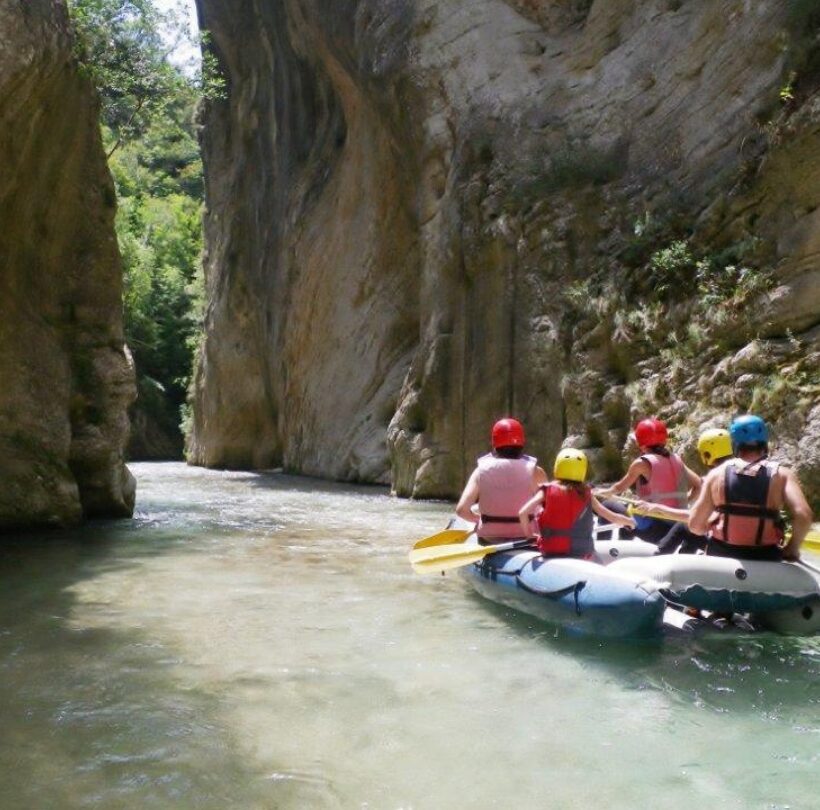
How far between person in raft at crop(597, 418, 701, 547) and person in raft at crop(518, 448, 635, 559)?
4.08ft

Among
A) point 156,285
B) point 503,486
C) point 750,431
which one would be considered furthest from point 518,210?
point 156,285

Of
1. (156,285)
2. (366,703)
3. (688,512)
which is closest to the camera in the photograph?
(366,703)

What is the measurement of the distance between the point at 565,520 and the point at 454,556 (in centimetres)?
90

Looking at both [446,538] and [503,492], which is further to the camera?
[446,538]

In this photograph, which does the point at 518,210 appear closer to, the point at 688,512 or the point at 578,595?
the point at 688,512

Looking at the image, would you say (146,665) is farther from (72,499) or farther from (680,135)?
(680,135)

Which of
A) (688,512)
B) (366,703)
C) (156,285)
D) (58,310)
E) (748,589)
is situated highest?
(156,285)

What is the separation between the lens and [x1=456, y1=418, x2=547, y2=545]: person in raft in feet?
21.8

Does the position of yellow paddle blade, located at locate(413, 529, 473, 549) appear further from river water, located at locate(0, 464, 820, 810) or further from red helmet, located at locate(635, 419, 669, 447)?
red helmet, located at locate(635, 419, 669, 447)

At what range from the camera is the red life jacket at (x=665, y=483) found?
7.07 meters

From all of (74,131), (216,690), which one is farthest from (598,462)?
(216,690)

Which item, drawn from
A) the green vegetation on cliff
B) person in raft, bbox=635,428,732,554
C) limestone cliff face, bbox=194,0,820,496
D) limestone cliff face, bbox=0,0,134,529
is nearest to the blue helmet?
person in raft, bbox=635,428,732,554

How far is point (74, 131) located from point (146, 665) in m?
8.35

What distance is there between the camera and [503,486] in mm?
6691
